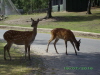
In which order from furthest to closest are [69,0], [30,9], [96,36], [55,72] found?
[30,9], [69,0], [96,36], [55,72]

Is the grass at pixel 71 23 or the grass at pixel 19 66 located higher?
the grass at pixel 19 66

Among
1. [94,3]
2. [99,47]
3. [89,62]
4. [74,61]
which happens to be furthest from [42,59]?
[94,3]

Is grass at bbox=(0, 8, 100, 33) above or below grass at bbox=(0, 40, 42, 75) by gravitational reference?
below

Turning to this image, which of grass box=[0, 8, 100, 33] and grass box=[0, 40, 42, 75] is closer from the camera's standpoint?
grass box=[0, 40, 42, 75]

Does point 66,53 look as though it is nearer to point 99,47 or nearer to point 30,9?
point 99,47

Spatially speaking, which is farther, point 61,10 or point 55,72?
point 61,10

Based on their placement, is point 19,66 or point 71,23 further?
point 71,23

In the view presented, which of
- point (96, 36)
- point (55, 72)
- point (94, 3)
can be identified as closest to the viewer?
point (55, 72)

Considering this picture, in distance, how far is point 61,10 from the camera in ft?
135

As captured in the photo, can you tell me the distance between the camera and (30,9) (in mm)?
46531

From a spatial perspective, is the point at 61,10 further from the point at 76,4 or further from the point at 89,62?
the point at 89,62

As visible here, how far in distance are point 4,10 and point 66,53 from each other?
2811 cm

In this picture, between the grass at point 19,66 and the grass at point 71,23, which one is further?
the grass at point 71,23

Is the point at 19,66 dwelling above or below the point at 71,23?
above
